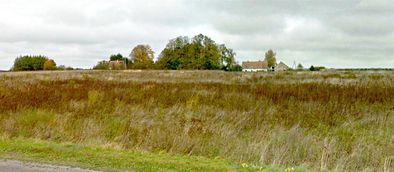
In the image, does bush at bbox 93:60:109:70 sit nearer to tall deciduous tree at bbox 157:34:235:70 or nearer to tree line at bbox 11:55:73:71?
tree line at bbox 11:55:73:71

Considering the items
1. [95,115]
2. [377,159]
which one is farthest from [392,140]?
[95,115]

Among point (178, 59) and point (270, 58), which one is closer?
point (178, 59)

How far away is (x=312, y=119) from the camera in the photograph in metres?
11.4

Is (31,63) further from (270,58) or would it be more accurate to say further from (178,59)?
(270,58)

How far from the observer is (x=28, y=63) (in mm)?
113375

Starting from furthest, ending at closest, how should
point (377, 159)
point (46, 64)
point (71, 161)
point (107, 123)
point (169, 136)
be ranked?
point (46, 64) → point (107, 123) → point (169, 136) → point (377, 159) → point (71, 161)

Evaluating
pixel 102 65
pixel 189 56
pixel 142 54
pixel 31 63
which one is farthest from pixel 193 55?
pixel 31 63

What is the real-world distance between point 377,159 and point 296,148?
1.64m

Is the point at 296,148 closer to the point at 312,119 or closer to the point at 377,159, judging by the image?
the point at 377,159

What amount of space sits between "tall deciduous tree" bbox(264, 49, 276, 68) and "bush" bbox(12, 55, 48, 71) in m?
78.1

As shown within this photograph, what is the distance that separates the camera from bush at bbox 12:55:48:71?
11141cm

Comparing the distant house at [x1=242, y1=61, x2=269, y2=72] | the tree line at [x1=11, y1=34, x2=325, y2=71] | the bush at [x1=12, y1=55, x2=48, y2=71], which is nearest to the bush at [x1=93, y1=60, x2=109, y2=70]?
the tree line at [x1=11, y1=34, x2=325, y2=71]

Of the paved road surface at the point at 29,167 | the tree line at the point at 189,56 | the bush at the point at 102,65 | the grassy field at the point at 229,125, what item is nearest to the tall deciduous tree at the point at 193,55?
the tree line at the point at 189,56

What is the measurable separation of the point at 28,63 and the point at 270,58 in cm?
8324
